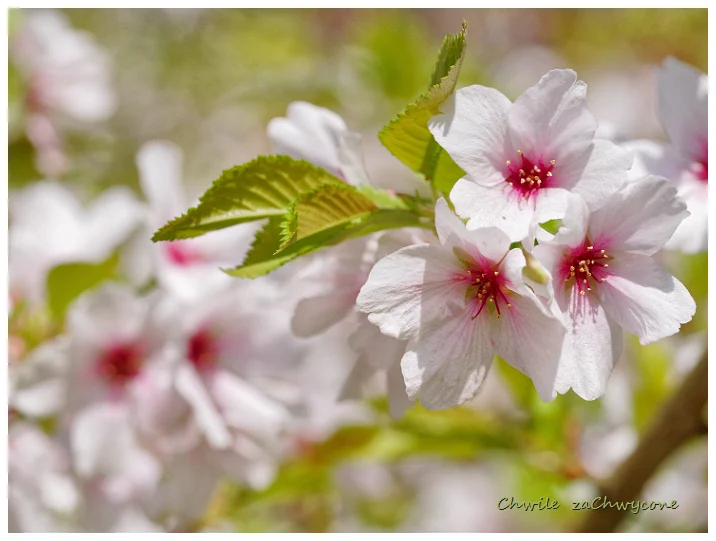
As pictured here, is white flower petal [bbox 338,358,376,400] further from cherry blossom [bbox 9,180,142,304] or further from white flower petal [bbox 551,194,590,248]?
cherry blossom [bbox 9,180,142,304]

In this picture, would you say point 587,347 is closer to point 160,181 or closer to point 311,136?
point 311,136

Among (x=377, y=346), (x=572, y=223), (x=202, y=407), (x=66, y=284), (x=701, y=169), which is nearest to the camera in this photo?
(x=572, y=223)

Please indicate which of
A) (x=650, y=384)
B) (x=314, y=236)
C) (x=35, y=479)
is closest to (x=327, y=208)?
(x=314, y=236)

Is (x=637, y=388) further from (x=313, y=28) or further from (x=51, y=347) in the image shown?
(x=313, y=28)

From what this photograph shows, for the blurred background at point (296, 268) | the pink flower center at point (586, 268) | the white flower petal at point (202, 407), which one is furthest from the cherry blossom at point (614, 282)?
the white flower petal at point (202, 407)

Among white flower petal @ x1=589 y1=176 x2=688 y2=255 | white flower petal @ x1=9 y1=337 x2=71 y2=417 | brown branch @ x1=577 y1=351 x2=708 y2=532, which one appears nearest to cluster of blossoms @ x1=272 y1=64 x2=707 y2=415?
white flower petal @ x1=589 y1=176 x2=688 y2=255

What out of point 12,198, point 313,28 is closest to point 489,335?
point 12,198

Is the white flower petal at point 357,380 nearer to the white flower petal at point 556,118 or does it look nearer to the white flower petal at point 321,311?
the white flower petal at point 321,311
